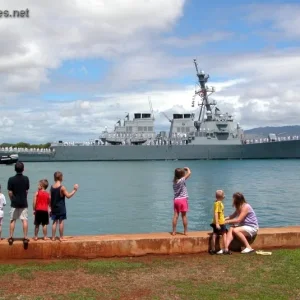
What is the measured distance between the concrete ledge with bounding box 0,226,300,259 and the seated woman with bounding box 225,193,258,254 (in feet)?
0.82

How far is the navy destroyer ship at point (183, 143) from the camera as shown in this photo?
8994 centimetres

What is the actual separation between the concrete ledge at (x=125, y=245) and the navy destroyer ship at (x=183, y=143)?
81482 millimetres

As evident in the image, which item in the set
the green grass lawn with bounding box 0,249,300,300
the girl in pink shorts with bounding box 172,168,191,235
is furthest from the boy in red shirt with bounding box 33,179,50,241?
the girl in pink shorts with bounding box 172,168,191,235

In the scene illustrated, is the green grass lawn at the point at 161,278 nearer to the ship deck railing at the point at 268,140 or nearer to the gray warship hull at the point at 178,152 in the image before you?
the gray warship hull at the point at 178,152

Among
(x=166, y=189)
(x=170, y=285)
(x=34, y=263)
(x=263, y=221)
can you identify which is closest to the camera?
(x=170, y=285)

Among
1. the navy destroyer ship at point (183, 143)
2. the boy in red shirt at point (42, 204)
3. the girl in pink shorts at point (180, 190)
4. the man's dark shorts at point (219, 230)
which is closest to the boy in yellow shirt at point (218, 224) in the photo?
the man's dark shorts at point (219, 230)

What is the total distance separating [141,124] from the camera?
95062mm

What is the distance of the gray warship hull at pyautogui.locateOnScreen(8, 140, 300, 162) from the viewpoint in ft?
295

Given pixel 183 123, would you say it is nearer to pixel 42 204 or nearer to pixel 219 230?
pixel 219 230

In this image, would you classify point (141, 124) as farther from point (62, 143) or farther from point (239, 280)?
point (239, 280)

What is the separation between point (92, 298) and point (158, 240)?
2405 millimetres

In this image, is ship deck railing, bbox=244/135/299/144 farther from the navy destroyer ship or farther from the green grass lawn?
the green grass lawn

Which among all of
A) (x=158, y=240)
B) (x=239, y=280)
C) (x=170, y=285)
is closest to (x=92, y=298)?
(x=170, y=285)

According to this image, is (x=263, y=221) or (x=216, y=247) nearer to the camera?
(x=216, y=247)
